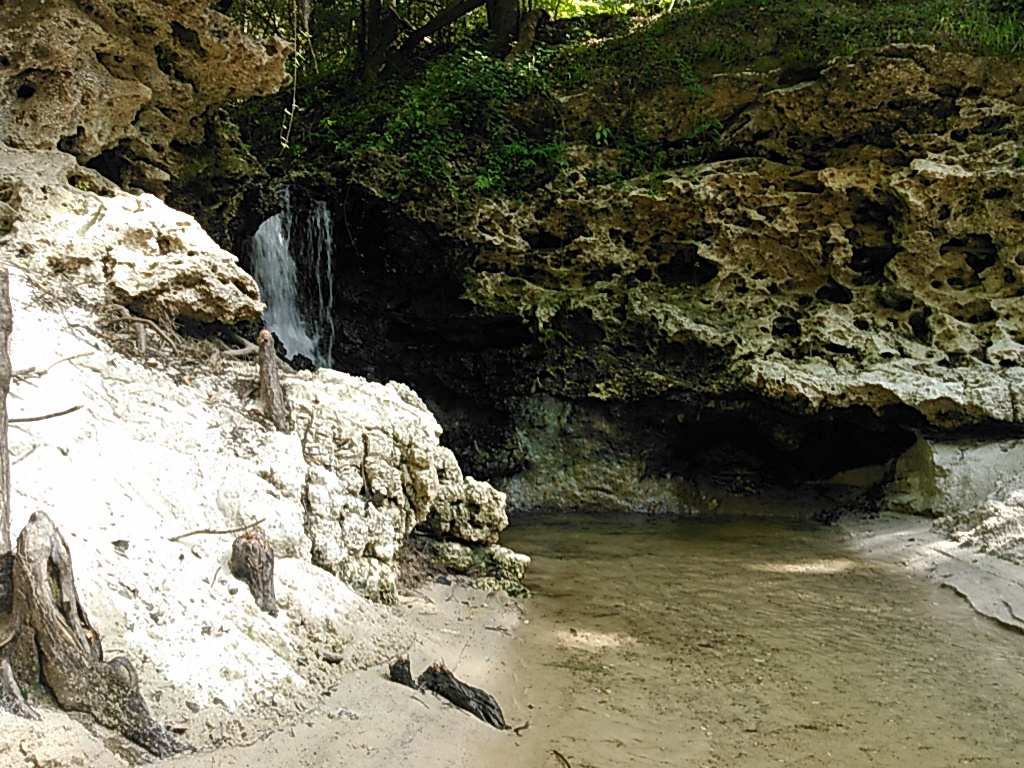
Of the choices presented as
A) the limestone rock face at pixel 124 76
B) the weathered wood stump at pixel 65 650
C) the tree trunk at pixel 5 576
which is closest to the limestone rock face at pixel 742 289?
the limestone rock face at pixel 124 76

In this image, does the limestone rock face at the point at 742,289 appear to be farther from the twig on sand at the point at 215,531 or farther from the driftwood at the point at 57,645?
the driftwood at the point at 57,645

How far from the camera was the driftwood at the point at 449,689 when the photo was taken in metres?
3.74

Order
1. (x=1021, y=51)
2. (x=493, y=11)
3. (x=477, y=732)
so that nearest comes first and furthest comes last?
(x=477, y=732), (x=1021, y=51), (x=493, y=11)

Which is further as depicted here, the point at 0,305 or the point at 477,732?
the point at 477,732

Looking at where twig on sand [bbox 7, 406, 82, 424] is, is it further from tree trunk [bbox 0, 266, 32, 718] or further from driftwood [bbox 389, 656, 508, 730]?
driftwood [bbox 389, 656, 508, 730]

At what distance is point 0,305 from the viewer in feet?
10.0

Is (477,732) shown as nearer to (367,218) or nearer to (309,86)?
(367,218)

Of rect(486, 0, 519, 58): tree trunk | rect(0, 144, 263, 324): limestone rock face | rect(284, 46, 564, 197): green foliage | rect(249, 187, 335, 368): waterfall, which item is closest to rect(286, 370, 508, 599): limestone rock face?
rect(0, 144, 263, 324): limestone rock face

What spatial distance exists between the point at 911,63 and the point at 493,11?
6.41 m

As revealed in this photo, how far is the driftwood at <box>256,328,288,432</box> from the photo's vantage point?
15.6 feet

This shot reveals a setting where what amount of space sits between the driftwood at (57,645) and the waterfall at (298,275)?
7.53 metres

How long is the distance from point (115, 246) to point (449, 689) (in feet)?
11.1

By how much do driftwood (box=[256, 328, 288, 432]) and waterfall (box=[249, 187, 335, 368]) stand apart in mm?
5311

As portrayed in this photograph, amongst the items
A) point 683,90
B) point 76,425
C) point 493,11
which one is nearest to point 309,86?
point 493,11
